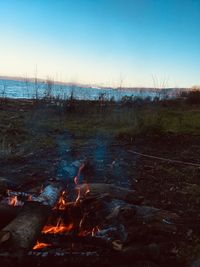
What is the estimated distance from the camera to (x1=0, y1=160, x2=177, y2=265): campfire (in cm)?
327

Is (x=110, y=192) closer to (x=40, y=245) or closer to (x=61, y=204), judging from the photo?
(x=61, y=204)

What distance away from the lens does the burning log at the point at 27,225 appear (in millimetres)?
3143

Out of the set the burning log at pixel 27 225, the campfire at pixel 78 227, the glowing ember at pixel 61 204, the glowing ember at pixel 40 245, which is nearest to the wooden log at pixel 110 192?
the campfire at pixel 78 227

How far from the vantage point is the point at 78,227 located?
3912mm

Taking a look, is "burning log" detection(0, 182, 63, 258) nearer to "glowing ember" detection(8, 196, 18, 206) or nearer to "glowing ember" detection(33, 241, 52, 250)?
"glowing ember" detection(33, 241, 52, 250)

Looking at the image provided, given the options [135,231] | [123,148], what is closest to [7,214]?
[135,231]

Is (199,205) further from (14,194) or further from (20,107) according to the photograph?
(20,107)

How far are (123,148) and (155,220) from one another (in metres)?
4.25

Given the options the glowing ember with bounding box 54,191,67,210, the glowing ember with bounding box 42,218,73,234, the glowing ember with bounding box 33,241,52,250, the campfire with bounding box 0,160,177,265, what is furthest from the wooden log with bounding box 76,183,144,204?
the glowing ember with bounding box 33,241,52,250

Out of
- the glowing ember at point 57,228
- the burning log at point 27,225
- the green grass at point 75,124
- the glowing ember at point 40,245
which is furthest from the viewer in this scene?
the green grass at point 75,124

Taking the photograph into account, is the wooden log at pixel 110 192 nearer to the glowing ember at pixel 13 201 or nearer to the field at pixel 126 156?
the field at pixel 126 156

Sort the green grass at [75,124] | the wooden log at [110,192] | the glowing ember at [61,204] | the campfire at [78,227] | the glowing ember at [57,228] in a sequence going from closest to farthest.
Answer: the campfire at [78,227] < the glowing ember at [57,228] < the glowing ember at [61,204] < the wooden log at [110,192] < the green grass at [75,124]

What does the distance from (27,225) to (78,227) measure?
0.68m

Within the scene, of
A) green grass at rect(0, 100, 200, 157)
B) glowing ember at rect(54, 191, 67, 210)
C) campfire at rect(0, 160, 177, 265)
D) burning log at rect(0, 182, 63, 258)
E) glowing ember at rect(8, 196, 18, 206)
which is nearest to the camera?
burning log at rect(0, 182, 63, 258)
